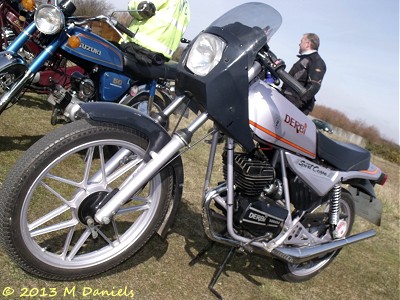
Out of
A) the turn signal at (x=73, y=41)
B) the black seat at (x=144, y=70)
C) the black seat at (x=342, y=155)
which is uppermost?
the black seat at (x=342, y=155)

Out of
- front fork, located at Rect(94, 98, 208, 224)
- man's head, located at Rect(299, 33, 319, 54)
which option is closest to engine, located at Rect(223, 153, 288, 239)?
front fork, located at Rect(94, 98, 208, 224)

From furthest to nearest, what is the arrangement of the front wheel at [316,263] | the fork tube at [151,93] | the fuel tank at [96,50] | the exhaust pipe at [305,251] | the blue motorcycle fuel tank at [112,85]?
the fork tube at [151,93]
the blue motorcycle fuel tank at [112,85]
the fuel tank at [96,50]
the front wheel at [316,263]
the exhaust pipe at [305,251]

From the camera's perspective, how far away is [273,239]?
108 inches

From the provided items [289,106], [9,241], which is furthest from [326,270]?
[9,241]

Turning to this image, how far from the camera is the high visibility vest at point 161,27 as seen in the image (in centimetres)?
439

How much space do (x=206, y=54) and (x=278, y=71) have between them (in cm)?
39

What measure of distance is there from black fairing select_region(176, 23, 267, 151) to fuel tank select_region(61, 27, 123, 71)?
2088mm

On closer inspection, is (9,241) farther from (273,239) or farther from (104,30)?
Result: (104,30)

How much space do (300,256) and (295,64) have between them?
3.47m

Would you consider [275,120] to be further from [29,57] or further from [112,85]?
[29,57]

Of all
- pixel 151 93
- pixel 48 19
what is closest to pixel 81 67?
pixel 151 93

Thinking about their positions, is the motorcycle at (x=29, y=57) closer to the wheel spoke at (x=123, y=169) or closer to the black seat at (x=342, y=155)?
the wheel spoke at (x=123, y=169)

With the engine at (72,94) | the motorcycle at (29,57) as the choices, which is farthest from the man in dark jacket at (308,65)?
the motorcycle at (29,57)

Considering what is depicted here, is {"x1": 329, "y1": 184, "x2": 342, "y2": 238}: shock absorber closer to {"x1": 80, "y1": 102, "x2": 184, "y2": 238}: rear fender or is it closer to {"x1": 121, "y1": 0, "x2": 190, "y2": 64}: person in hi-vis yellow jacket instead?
{"x1": 80, "y1": 102, "x2": 184, "y2": 238}: rear fender
